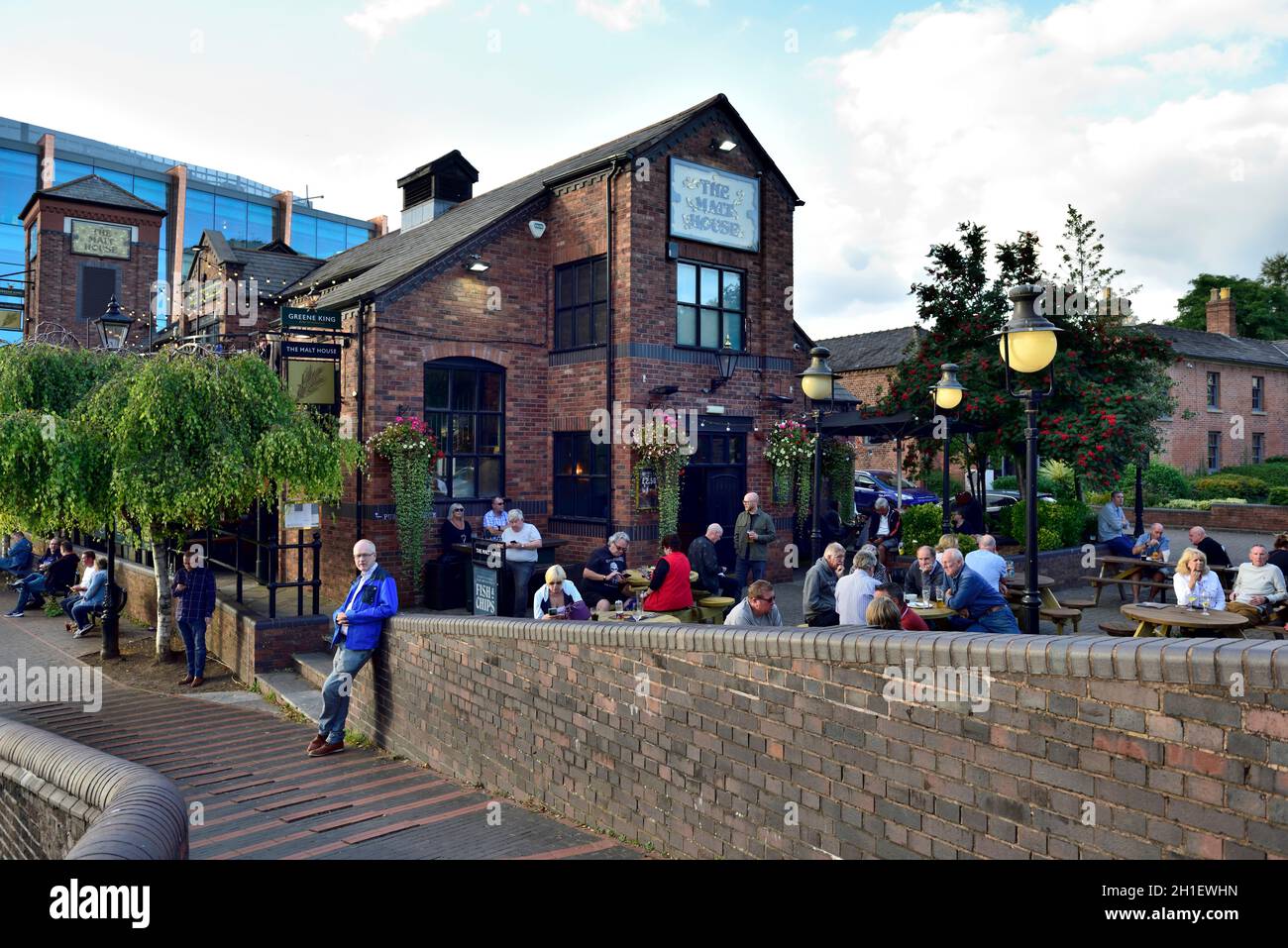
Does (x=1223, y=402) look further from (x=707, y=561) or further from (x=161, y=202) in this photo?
(x=161, y=202)

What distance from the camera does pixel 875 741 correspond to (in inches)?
160

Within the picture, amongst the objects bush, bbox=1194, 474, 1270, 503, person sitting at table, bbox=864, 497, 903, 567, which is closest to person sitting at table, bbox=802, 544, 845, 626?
person sitting at table, bbox=864, 497, 903, 567

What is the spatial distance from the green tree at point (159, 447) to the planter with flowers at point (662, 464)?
4.63 m

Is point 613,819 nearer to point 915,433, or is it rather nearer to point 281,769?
point 281,769

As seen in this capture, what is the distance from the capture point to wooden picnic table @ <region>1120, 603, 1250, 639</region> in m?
7.81

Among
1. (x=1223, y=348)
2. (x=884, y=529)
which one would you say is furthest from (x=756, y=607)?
(x=1223, y=348)

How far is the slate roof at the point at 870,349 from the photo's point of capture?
3409cm

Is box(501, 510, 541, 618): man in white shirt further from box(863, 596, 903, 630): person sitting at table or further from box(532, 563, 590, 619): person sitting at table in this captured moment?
box(863, 596, 903, 630): person sitting at table

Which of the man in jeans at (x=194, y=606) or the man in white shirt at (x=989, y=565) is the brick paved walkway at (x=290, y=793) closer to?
the man in jeans at (x=194, y=606)

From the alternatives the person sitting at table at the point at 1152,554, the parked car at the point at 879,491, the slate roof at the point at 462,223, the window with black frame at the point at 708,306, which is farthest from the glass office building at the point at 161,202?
the person sitting at table at the point at 1152,554

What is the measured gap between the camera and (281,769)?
24.4 ft

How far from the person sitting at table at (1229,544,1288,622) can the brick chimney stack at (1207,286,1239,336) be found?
131ft

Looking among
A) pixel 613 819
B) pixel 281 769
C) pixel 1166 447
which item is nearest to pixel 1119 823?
pixel 613 819
